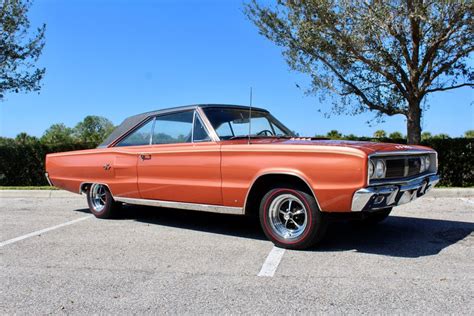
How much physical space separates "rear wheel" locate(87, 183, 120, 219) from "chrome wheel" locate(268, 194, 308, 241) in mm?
2926

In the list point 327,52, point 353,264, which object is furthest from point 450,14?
point 353,264

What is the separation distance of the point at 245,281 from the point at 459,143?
8615mm

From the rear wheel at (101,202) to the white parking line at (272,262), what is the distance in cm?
295

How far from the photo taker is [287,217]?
180 inches

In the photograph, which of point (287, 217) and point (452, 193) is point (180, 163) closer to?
point (287, 217)

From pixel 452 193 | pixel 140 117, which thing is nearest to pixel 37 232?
pixel 140 117

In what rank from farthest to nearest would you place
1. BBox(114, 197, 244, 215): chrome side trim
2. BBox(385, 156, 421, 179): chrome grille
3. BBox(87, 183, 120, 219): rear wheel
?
1. BBox(87, 183, 120, 219): rear wheel
2. BBox(114, 197, 244, 215): chrome side trim
3. BBox(385, 156, 421, 179): chrome grille

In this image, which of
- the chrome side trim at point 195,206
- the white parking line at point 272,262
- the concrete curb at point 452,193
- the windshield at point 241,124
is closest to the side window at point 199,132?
the windshield at point 241,124

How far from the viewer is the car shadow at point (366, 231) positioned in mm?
4562

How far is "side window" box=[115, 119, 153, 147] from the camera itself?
19.9 ft

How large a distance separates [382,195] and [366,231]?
1480mm

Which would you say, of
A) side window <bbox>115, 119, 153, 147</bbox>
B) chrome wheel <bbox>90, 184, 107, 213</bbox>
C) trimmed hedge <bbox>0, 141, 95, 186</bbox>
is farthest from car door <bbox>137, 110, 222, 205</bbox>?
trimmed hedge <bbox>0, 141, 95, 186</bbox>

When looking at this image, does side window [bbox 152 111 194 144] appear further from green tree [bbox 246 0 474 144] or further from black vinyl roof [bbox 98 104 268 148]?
green tree [bbox 246 0 474 144]

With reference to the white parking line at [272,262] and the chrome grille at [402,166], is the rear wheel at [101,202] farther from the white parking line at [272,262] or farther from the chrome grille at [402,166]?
the chrome grille at [402,166]
